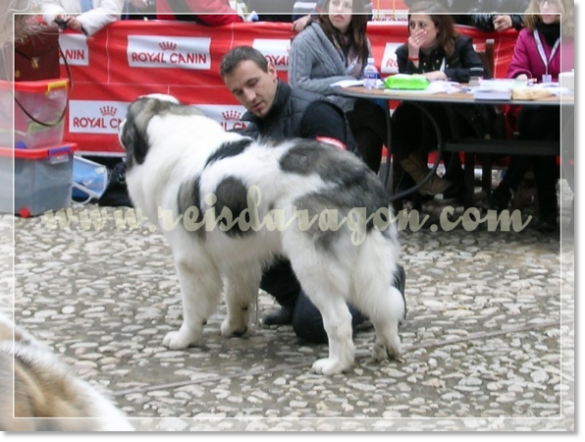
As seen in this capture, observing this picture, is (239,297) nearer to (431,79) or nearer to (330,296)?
(330,296)

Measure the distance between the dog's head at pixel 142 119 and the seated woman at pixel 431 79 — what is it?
9.41 ft

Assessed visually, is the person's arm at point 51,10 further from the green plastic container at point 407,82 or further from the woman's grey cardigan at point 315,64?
the green plastic container at point 407,82

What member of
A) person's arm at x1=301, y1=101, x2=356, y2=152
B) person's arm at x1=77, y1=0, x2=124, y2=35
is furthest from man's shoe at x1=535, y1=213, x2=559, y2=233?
person's arm at x1=77, y1=0, x2=124, y2=35

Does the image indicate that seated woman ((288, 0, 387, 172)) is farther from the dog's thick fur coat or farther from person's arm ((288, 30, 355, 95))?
the dog's thick fur coat

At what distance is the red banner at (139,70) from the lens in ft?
27.9

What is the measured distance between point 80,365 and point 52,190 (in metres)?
3.64

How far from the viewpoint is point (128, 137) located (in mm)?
4543

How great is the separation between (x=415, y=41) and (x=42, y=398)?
5320 mm

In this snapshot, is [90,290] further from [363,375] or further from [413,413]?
[413,413]

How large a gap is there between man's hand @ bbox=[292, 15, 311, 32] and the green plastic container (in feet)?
2.97

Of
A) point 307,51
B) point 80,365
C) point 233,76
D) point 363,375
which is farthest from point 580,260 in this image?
point 307,51

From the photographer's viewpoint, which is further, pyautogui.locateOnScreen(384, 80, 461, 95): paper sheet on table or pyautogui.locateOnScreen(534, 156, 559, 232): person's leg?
pyautogui.locateOnScreen(534, 156, 559, 232): person's leg

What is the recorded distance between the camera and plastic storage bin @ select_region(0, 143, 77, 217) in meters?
7.27

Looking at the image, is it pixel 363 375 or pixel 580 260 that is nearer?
pixel 580 260
